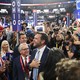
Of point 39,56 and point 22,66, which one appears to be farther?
point 22,66

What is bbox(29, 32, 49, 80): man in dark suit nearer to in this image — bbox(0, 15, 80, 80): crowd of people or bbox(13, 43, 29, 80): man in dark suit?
bbox(0, 15, 80, 80): crowd of people

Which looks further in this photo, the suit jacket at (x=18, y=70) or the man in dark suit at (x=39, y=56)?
the suit jacket at (x=18, y=70)

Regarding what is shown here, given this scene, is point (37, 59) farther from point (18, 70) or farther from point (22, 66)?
point (18, 70)

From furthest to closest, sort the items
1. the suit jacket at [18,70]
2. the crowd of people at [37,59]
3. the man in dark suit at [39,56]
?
the suit jacket at [18,70] → the man in dark suit at [39,56] → the crowd of people at [37,59]

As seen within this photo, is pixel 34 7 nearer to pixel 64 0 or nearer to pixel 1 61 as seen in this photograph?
pixel 64 0

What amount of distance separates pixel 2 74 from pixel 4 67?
0.23 meters

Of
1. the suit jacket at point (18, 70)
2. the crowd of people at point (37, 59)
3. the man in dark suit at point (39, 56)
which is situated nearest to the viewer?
the crowd of people at point (37, 59)

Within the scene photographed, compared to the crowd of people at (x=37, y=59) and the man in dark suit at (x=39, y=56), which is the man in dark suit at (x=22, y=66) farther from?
the man in dark suit at (x=39, y=56)

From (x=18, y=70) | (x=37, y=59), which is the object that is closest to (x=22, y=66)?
(x=18, y=70)

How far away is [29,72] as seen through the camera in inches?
202

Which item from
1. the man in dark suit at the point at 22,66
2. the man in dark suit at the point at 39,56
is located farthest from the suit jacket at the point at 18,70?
the man in dark suit at the point at 39,56

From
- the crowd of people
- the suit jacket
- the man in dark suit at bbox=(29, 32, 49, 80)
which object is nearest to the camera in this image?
the crowd of people

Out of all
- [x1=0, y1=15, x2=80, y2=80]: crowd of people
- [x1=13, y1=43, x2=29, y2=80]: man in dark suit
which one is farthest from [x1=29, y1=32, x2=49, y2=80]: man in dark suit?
[x1=13, y1=43, x2=29, y2=80]: man in dark suit

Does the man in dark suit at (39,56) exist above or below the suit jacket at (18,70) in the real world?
above
